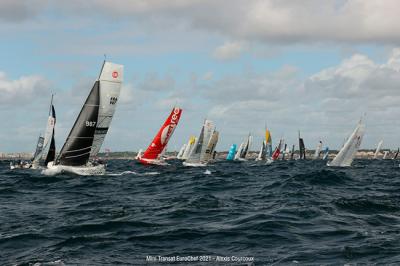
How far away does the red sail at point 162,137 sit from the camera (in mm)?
52906

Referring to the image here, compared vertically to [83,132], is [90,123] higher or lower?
higher

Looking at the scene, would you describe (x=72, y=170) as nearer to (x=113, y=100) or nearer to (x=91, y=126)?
(x=91, y=126)

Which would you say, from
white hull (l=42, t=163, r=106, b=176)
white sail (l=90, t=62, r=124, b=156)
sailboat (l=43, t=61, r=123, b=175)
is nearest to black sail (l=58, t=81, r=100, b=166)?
sailboat (l=43, t=61, r=123, b=175)

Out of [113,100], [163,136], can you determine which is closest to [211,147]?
[163,136]

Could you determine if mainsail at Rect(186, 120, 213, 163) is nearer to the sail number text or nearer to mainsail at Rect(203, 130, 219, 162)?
mainsail at Rect(203, 130, 219, 162)

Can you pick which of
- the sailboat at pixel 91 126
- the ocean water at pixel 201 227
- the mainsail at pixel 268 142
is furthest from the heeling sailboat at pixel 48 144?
the mainsail at pixel 268 142

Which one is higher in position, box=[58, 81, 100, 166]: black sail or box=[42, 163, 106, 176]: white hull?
box=[58, 81, 100, 166]: black sail

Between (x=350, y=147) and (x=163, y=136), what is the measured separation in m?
20.0

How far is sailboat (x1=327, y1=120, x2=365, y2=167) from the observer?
48.7m

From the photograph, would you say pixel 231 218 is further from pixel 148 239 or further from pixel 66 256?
pixel 66 256

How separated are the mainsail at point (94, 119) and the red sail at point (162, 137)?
1696 cm

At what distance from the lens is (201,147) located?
198 feet

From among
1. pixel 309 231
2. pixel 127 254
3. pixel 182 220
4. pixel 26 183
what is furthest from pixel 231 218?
pixel 26 183

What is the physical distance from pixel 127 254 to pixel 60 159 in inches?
1017
